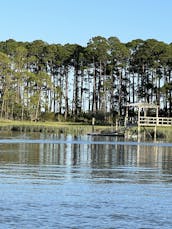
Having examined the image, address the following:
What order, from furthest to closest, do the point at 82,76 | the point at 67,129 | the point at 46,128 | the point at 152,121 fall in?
the point at 82,76
the point at 46,128
the point at 67,129
the point at 152,121

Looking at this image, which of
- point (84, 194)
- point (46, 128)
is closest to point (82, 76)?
point (46, 128)

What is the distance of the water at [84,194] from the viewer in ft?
60.9

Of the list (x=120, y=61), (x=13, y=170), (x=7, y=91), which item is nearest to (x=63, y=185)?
(x=13, y=170)

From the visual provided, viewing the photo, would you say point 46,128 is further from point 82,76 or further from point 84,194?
point 84,194

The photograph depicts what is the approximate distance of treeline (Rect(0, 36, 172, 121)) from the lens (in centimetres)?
10006

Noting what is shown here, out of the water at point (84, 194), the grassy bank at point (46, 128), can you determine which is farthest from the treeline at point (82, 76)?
the water at point (84, 194)

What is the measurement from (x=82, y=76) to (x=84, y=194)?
90.8m

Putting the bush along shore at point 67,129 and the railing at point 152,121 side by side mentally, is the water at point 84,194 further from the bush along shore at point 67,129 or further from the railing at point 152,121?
the railing at point 152,121

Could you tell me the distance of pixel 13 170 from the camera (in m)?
31.5

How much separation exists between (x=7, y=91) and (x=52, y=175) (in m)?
70.3

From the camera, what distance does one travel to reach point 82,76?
4478 inches

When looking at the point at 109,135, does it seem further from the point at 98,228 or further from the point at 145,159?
the point at 98,228

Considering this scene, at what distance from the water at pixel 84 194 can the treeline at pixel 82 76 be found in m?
62.1

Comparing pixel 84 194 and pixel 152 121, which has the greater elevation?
pixel 152 121
